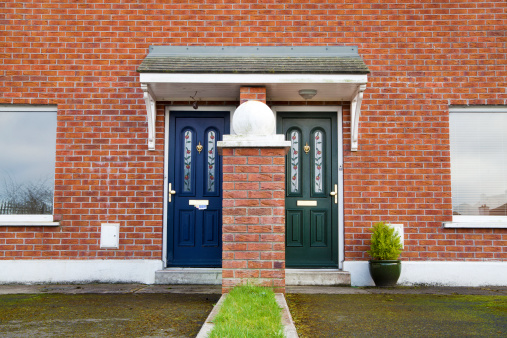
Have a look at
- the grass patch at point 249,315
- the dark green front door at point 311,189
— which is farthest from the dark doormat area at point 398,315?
the dark green front door at point 311,189

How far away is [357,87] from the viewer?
21.4ft

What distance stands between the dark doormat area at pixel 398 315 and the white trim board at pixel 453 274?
101cm

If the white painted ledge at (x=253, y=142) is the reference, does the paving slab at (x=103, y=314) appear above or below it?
below

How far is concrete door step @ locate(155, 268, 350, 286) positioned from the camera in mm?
6742

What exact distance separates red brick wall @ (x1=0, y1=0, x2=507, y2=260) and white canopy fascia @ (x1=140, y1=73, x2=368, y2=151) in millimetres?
307

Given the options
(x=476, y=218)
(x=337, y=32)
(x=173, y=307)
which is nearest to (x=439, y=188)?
(x=476, y=218)

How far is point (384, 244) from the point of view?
257 inches

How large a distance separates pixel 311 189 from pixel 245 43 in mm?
2298

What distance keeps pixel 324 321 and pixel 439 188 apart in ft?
11.8

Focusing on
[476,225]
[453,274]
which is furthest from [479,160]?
[453,274]

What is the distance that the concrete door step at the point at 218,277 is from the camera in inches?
265

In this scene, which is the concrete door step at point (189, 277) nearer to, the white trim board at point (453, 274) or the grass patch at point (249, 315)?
the white trim board at point (453, 274)

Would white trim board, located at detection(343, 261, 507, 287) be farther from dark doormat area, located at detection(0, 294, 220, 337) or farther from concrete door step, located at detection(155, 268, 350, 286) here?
dark doormat area, located at detection(0, 294, 220, 337)

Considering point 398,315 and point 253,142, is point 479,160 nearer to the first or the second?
point 398,315
